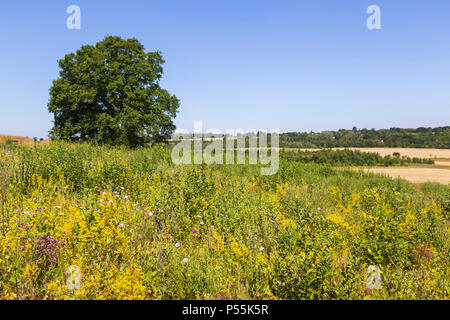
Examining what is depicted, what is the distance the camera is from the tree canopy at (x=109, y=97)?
21438 millimetres

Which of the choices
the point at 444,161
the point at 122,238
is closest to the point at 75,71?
the point at 122,238

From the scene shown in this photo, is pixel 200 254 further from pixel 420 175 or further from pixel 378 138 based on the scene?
pixel 378 138

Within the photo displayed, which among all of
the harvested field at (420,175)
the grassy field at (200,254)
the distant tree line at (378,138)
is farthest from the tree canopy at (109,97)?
the distant tree line at (378,138)

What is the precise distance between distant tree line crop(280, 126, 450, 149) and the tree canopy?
53.4 metres

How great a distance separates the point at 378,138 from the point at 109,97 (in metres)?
88.2

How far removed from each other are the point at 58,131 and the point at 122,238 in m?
23.7

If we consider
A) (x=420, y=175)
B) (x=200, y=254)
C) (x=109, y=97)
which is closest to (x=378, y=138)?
(x=420, y=175)

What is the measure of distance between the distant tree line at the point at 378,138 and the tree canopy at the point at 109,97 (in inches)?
2100

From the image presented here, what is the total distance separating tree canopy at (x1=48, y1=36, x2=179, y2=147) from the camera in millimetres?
21438

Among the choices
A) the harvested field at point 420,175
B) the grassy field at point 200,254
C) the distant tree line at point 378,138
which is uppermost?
the distant tree line at point 378,138

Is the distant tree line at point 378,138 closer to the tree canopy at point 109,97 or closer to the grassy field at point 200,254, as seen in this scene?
the tree canopy at point 109,97

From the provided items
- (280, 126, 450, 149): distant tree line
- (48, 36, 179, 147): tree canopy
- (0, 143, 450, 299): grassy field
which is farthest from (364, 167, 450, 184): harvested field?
(0, 143, 450, 299): grassy field

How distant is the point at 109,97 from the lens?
22.7 m

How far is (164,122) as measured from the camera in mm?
23938
